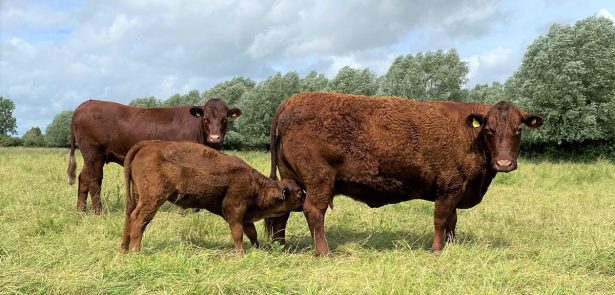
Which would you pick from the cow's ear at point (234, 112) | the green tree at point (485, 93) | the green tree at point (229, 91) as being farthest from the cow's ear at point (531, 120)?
the green tree at point (229, 91)

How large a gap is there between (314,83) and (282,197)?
51.3m

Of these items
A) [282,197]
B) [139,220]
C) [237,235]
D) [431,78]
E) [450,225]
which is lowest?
[450,225]

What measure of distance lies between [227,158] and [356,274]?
7.78ft

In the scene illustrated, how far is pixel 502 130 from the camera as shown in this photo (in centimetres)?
626

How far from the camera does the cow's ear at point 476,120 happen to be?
638 cm

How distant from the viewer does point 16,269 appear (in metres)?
4.43

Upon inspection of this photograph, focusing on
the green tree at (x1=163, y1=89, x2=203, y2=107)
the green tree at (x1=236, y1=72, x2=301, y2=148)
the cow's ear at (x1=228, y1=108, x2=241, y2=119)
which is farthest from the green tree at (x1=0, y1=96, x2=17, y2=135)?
the cow's ear at (x1=228, y1=108, x2=241, y2=119)

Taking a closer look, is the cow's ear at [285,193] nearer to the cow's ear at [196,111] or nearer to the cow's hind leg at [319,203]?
the cow's hind leg at [319,203]

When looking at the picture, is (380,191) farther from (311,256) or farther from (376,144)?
(311,256)

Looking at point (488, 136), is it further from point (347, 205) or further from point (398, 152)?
point (347, 205)

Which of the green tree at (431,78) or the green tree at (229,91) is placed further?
the green tree at (229,91)

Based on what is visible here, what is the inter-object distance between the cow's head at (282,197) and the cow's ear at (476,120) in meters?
2.32

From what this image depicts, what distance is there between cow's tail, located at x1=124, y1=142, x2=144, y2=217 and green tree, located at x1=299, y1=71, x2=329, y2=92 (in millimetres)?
49559

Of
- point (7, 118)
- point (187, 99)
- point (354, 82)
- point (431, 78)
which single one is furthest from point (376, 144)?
point (7, 118)
